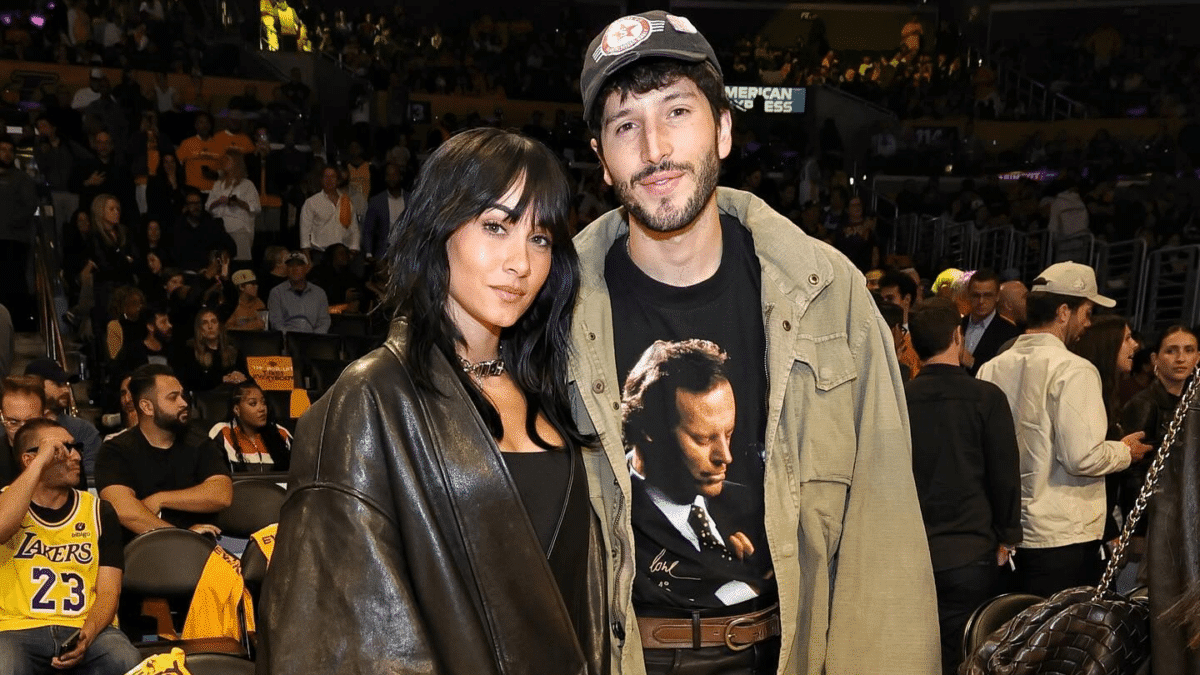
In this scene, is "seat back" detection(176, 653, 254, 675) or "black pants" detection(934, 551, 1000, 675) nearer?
"seat back" detection(176, 653, 254, 675)

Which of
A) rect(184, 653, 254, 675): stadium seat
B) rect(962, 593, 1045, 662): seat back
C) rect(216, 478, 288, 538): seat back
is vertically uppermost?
rect(962, 593, 1045, 662): seat back

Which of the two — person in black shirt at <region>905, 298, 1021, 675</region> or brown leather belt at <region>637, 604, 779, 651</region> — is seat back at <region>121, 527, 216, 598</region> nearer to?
person in black shirt at <region>905, 298, 1021, 675</region>

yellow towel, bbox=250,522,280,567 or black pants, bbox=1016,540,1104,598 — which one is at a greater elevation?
yellow towel, bbox=250,522,280,567

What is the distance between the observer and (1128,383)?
7781mm

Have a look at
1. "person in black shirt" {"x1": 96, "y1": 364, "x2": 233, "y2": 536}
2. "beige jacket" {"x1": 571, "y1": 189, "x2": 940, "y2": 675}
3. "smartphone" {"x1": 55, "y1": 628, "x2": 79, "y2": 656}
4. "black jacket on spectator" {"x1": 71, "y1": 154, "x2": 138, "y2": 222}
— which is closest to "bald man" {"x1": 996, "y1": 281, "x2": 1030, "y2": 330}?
"person in black shirt" {"x1": 96, "y1": 364, "x2": 233, "y2": 536}

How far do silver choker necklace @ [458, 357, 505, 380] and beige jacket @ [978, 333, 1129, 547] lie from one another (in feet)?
13.2

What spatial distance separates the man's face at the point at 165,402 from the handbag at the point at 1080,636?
201 inches

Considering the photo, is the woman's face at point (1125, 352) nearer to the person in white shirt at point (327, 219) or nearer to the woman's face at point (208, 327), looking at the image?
the woman's face at point (208, 327)

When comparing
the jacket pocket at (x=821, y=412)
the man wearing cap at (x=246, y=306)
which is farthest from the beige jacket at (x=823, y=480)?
the man wearing cap at (x=246, y=306)

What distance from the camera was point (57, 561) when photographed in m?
5.17

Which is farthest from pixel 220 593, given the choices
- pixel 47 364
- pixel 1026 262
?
pixel 1026 262

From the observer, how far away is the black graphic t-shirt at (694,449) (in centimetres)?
250

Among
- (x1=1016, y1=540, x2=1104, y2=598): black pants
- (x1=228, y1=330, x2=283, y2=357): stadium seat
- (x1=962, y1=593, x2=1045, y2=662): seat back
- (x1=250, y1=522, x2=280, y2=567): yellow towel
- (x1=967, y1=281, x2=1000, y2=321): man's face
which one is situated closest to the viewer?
(x1=962, y1=593, x2=1045, y2=662): seat back

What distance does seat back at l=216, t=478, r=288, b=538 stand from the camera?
638 centimetres
